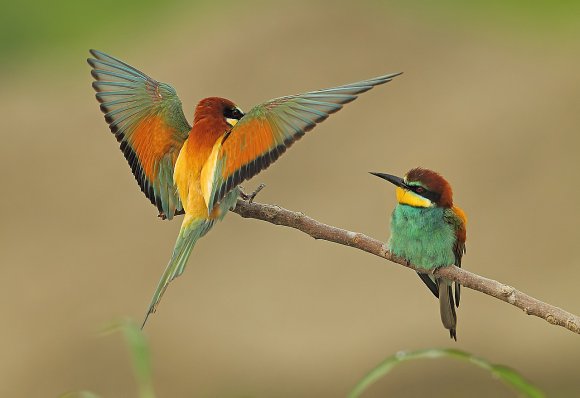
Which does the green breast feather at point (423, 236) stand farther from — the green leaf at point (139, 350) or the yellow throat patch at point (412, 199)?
the green leaf at point (139, 350)

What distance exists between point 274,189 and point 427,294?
0.72m

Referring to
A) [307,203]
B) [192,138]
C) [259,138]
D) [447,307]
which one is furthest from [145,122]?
[307,203]

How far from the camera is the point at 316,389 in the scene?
372 cm

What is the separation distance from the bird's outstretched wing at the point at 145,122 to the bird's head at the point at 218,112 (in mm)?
37

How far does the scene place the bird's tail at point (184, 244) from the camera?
3.93 feet

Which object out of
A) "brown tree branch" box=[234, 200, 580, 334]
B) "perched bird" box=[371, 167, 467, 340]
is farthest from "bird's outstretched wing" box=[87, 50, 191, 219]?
"perched bird" box=[371, 167, 467, 340]

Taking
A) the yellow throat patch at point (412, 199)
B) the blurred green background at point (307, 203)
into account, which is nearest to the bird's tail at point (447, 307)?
the yellow throat patch at point (412, 199)

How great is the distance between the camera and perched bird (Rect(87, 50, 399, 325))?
1.19m

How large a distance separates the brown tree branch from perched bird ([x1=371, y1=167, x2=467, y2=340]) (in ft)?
0.66

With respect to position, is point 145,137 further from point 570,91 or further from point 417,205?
point 570,91

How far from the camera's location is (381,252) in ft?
3.90

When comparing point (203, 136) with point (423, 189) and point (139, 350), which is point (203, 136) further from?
point (423, 189)

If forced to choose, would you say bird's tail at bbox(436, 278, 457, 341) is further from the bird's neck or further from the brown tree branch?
the bird's neck

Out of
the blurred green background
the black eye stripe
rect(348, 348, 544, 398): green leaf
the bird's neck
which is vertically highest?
the bird's neck
